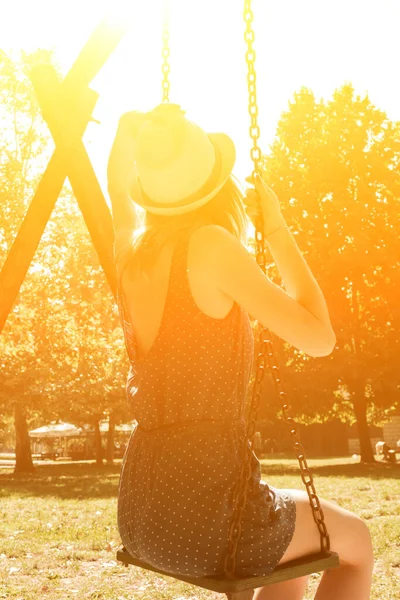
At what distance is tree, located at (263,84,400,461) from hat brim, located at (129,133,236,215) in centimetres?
2056

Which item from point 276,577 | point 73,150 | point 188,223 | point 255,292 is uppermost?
point 73,150

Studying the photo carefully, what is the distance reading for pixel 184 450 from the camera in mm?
2244

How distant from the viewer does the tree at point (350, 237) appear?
23125 millimetres

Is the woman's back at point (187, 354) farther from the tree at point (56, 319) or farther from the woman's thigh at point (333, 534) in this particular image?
the tree at point (56, 319)

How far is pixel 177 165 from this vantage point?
7.83 feet

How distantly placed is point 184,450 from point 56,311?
24.4 m

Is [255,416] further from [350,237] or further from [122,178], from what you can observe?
[350,237]

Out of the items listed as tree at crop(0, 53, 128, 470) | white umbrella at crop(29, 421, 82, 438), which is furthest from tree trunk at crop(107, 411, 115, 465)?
white umbrella at crop(29, 421, 82, 438)

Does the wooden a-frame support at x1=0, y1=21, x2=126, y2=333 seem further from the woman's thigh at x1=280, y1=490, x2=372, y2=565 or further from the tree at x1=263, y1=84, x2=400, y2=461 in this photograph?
the tree at x1=263, y1=84, x2=400, y2=461

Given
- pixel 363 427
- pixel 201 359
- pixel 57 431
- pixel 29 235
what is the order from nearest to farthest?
1. pixel 201 359
2. pixel 29 235
3. pixel 363 427
4. pixel 57 431

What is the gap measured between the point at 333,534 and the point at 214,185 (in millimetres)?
1124

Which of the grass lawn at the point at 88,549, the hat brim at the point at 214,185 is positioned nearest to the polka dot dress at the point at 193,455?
the hat brim at the point at 214,185

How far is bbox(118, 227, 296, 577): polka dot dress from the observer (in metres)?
2.21

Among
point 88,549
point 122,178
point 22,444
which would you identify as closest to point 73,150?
point 122,178
